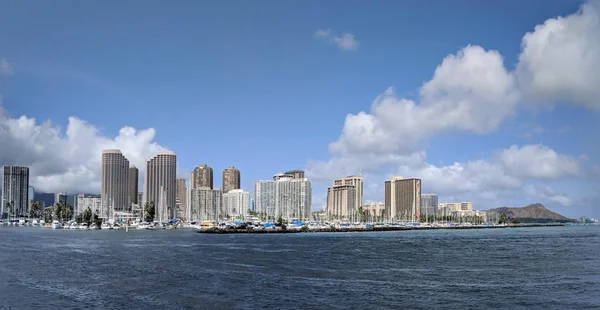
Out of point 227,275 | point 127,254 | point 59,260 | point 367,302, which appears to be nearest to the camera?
point 367,302

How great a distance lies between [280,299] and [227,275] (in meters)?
18.6

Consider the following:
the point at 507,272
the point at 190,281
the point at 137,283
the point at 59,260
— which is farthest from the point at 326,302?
the point at 59,260

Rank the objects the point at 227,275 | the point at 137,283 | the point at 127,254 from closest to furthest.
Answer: the point at 137,283 < the point at 227,275 < the point at 127,254

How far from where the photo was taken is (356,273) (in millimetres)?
68250

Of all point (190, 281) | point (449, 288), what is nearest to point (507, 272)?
point (449, 288)

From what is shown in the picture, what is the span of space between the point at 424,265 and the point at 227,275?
30.5m

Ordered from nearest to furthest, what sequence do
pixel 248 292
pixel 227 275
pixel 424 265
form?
Answer: pixel 248 292 < pixel 227 275 < pixel 424 265

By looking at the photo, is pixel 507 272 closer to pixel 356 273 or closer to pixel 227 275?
pixel 356 273

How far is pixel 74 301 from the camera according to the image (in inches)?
1901

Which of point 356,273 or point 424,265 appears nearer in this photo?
point 356,273

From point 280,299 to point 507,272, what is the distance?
115ft

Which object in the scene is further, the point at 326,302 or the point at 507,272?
the point at 507,272

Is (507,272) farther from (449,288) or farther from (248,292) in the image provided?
(248,292)

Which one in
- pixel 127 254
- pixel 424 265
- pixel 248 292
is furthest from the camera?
pixel 127 254
